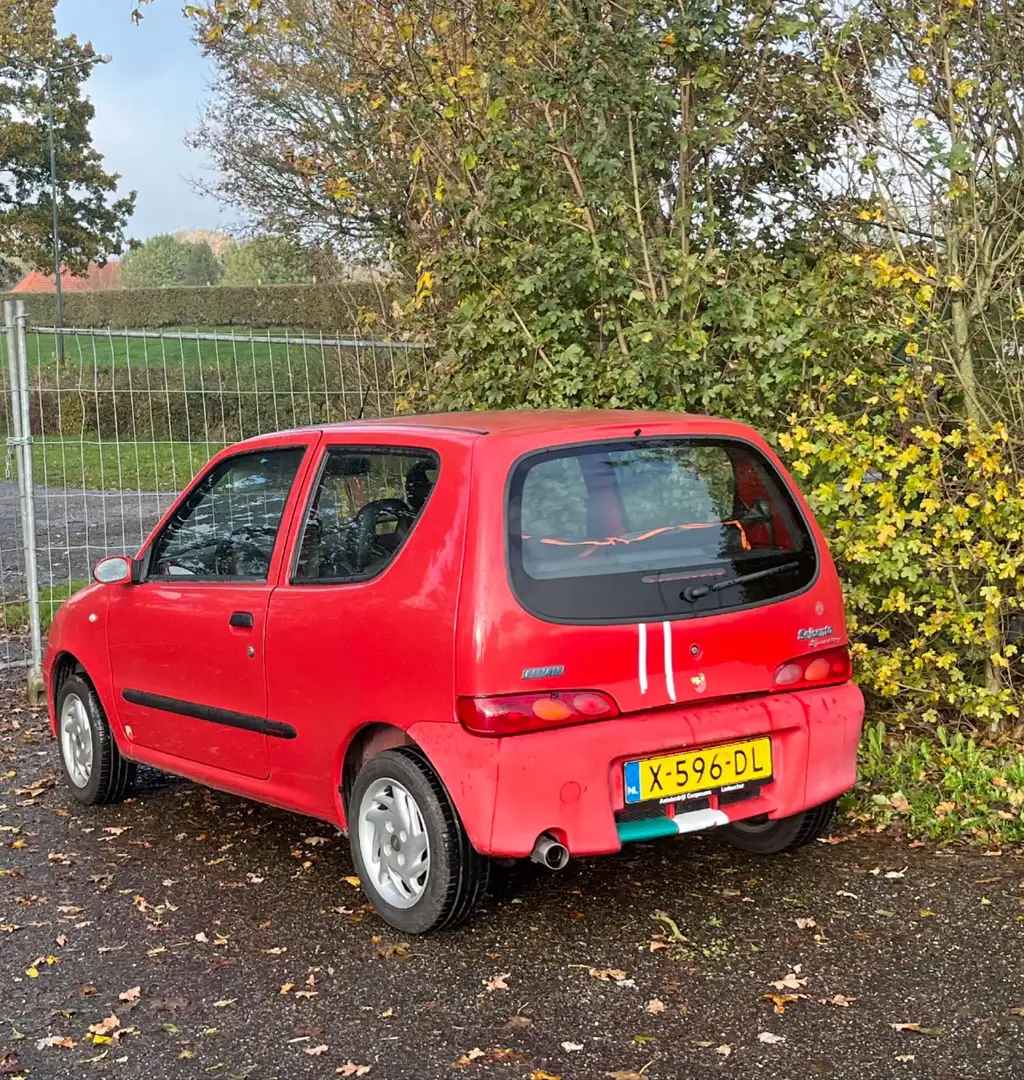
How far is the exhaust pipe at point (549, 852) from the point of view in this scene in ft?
12.7

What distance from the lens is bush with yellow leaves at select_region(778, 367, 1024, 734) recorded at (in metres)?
5.54

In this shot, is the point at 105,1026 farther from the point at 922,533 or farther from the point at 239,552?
the point at 922,533

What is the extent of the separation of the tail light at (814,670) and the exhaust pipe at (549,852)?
37.0 inches

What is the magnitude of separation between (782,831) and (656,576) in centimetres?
132

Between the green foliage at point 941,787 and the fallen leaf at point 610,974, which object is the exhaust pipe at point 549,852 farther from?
the green foliage at point 941,787

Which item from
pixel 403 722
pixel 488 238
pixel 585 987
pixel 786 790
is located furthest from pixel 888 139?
pixel 585 987

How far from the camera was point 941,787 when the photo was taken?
5422 millimetres

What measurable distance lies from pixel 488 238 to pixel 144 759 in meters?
3.44

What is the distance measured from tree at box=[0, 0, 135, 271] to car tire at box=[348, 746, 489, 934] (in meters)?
40.1

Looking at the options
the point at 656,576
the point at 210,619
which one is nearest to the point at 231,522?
the point at 210,619

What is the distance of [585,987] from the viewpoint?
12.4ft

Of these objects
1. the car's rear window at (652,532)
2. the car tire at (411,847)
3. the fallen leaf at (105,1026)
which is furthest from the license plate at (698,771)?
the fallen leaf at (105,1026)

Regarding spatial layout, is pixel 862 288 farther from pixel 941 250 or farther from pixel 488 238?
pixel 488 238

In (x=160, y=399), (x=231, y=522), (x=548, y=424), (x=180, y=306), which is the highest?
(x=180, y=306)
